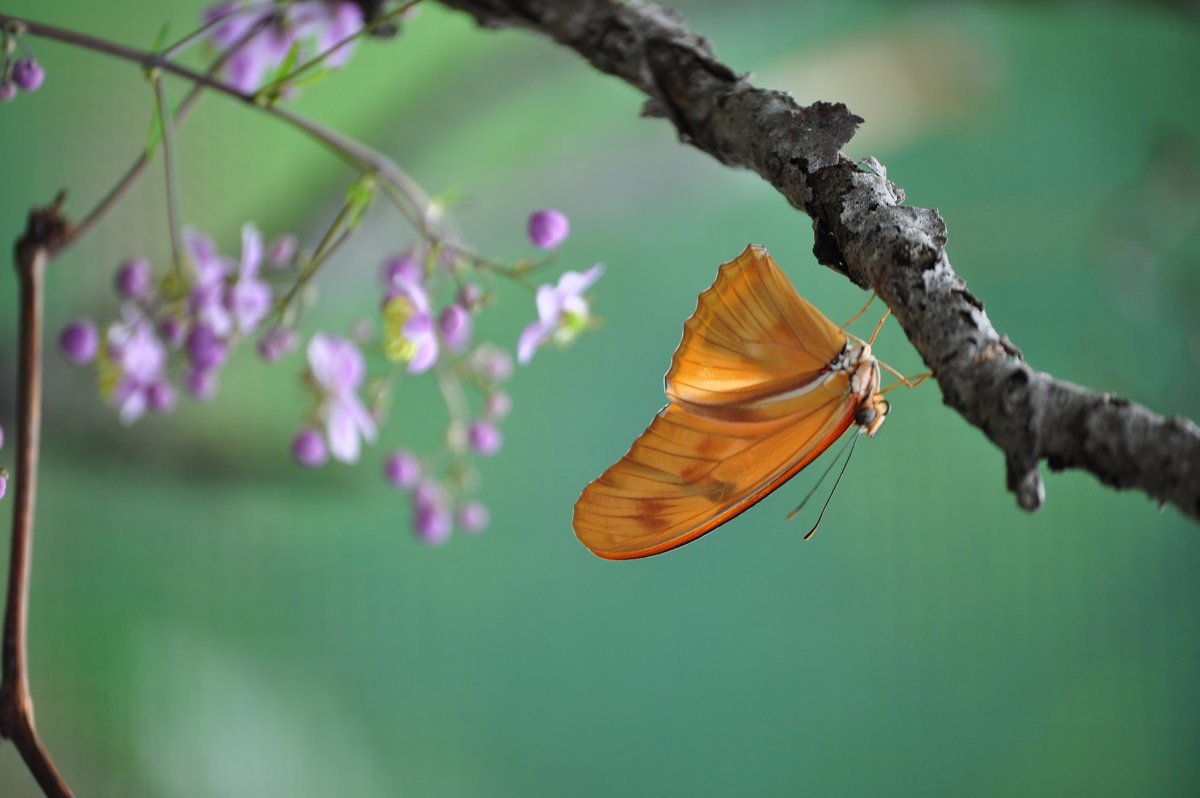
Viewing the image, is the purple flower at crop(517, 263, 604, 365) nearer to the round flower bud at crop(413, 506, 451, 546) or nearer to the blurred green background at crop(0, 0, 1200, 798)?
the round flower bud at crop(413, 506, 451, 546)

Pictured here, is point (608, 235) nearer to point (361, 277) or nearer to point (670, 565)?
point (361, 277)

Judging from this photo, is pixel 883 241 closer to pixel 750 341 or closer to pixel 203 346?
pixel 750 341

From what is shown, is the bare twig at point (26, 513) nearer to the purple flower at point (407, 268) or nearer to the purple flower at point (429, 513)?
the purple flower at point (407, 268)

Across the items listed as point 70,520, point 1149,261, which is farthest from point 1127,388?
point 70,520

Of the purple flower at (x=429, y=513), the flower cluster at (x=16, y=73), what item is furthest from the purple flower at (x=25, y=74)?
the purple flower at (x=429, y=513)

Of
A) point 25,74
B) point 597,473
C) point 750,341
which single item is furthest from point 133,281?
point 597,473
